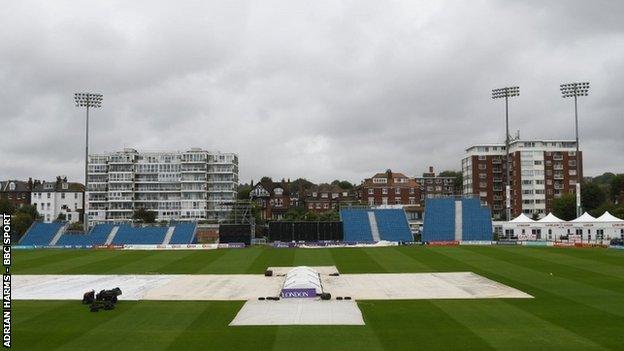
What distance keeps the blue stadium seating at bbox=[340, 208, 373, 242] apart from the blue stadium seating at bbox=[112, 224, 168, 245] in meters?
26.2

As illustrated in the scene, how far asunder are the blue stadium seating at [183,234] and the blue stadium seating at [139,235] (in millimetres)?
1629

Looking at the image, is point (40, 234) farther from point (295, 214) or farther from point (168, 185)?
point (295, 214)

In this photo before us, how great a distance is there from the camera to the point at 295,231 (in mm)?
76500

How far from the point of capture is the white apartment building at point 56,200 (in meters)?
133

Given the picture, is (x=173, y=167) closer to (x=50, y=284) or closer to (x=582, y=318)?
(x=50, y=284)

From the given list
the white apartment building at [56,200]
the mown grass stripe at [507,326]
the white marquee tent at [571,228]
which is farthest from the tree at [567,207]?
the white apartment building at [56,200]

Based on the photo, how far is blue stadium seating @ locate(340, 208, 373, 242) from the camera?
256 ft

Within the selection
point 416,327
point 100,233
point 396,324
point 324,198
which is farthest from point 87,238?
point 416,327

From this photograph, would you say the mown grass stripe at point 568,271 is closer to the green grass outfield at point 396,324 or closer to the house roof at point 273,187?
the green grass outfield at point 396,324

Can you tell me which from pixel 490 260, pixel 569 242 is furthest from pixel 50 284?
pixel 569 242

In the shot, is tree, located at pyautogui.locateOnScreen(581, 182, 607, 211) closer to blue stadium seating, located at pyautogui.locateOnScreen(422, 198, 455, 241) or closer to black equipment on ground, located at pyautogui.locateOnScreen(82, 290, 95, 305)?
blue stadium seating, located at pyautogui.locateOnScreen(422, 198, 455, 241)

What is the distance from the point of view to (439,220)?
80.0m

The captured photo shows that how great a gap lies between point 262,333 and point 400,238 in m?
58.8

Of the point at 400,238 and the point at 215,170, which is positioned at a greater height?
the point at 215,170
